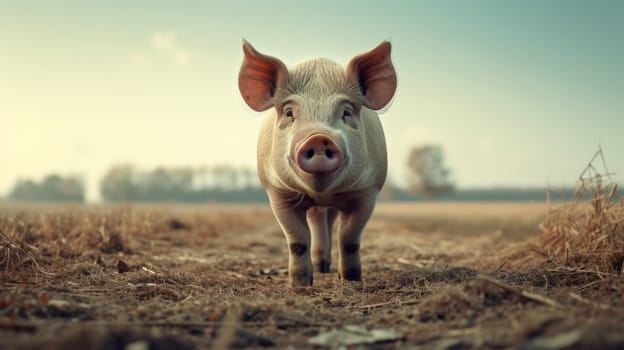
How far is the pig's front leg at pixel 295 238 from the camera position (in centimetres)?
462

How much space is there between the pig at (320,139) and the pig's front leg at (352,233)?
10 mm

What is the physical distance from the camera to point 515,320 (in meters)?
2.43

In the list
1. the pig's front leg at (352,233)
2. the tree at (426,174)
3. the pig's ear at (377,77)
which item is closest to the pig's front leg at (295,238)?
the pig's front leg at (352,233)

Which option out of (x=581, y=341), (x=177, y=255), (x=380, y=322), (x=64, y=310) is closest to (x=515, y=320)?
(x=581, y=341)

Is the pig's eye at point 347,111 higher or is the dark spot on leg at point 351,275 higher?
the pig's eye at point 347,111

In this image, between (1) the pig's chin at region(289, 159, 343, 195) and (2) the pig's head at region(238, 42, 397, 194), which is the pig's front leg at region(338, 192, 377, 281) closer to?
(2) the pig's head at region(238, 42, 397, 194)

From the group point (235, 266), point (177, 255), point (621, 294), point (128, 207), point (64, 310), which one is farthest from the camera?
point (128, 207)

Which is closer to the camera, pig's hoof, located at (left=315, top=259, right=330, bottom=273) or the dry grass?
the dry grass

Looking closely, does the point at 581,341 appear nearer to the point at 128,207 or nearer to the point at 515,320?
the point at 515,320

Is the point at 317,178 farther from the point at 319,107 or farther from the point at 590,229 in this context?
the point at 590,229

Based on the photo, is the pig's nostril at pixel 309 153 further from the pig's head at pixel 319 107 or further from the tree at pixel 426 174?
the tree at pixel 426 174

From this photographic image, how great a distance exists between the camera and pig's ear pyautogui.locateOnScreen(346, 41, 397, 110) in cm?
455

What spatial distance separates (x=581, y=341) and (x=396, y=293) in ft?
6.48

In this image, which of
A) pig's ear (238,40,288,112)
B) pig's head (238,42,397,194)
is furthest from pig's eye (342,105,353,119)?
pig's ear (238,40,288,112)
